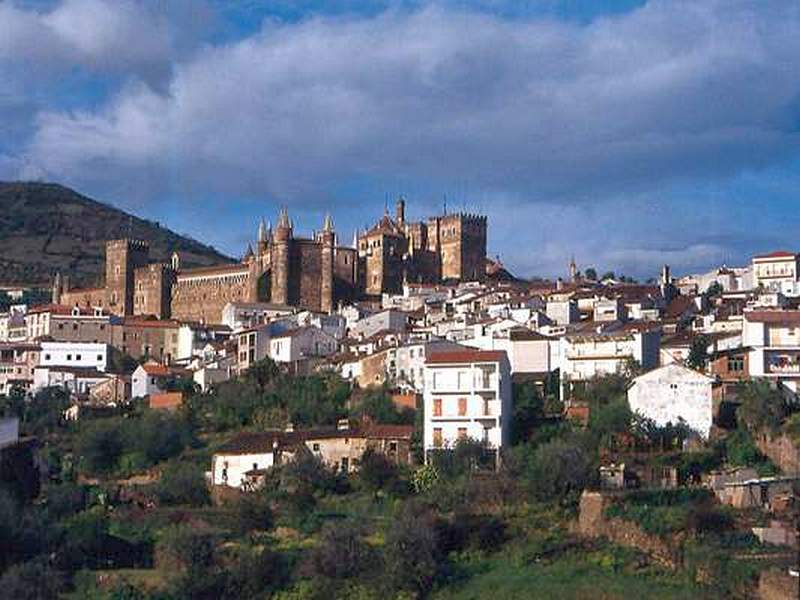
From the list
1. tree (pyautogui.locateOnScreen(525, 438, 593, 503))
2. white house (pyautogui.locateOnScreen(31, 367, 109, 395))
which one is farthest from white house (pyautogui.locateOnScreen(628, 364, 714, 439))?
white house (pyautogui.locateOnScreen(31, 367, 109, 395))

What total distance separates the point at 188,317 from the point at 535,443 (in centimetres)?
4753

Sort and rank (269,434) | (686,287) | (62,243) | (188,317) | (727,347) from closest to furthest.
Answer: (269,434) < (727,347) < (686,287) < (188,317) < (62,243)

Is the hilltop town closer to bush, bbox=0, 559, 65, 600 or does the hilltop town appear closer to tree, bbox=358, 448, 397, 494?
tree, bbox=358, 448, 397, 494

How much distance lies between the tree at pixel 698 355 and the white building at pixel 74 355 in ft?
104

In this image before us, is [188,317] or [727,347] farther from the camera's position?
[188,317]

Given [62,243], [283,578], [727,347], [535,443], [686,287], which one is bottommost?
[283,578]

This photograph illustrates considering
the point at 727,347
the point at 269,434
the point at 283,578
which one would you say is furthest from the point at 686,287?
the point at 283,578

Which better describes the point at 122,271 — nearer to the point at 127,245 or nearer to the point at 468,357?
the point at 127,245

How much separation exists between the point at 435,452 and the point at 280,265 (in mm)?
39035

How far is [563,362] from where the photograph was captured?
5222 centimetres

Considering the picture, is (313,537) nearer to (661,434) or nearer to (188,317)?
(661,434)

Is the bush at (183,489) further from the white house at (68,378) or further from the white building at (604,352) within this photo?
the white house at (68,378)

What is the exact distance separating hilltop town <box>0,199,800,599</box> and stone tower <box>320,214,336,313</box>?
37.2 ft

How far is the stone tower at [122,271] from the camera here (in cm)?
9119
